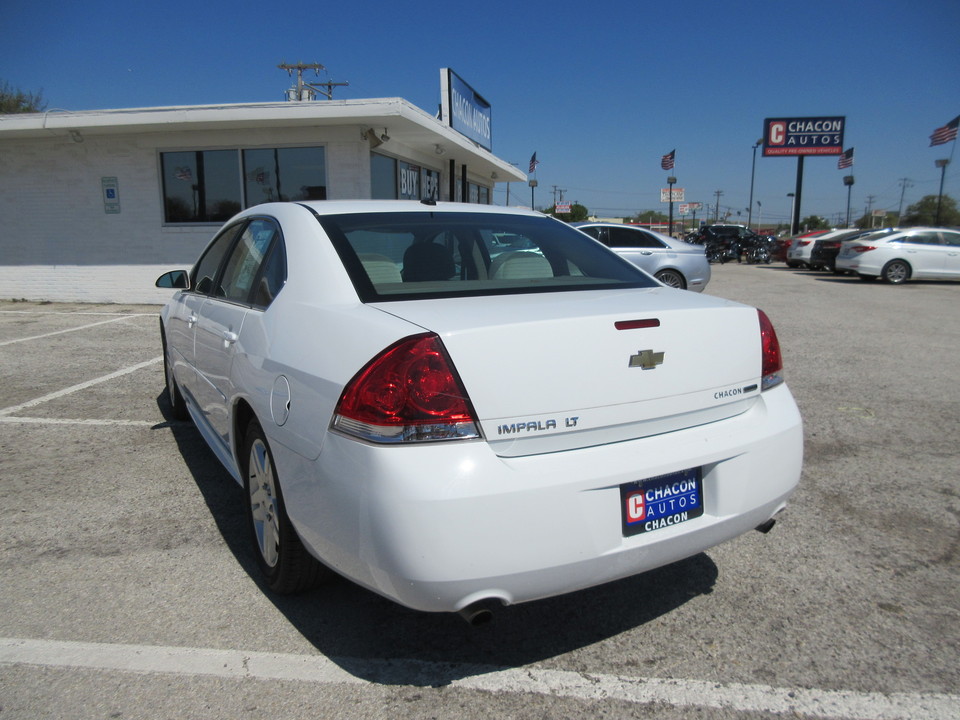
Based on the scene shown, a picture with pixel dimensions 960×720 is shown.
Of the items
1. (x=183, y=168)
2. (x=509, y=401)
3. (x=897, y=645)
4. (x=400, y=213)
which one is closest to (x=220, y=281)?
(x=400, y=213)

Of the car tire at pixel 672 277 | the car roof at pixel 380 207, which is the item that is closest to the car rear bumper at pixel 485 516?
the car roof at pixel 380 207

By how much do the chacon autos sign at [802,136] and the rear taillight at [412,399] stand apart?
40.9m

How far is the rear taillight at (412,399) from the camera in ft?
6.70

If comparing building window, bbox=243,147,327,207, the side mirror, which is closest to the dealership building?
building window, bbox=243,147,327,207

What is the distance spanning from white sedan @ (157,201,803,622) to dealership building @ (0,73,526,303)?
34.3 ft

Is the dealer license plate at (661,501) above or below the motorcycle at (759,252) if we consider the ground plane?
below

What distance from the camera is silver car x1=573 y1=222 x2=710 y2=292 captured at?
13914mm

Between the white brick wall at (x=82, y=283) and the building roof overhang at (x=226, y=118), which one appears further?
the white brick wall at (x=82, y=283)

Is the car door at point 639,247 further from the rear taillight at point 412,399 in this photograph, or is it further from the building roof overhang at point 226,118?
the rear taillight at point 412,399

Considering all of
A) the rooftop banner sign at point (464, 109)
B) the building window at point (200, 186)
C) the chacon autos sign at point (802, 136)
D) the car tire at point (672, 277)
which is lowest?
the car tire at point (672, 277)

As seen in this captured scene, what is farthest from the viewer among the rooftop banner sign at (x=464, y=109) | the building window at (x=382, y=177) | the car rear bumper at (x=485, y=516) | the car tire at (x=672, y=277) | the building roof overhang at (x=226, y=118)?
the rooftop banner sign at (x=464, y=109)

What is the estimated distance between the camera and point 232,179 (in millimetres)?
13391

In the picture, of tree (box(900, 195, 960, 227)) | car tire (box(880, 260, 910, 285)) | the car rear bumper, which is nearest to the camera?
the car rear bumper

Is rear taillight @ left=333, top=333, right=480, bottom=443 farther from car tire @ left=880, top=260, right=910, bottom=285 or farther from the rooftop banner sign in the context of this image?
car tire @ left=880, top=260, right=910, bottom=285
